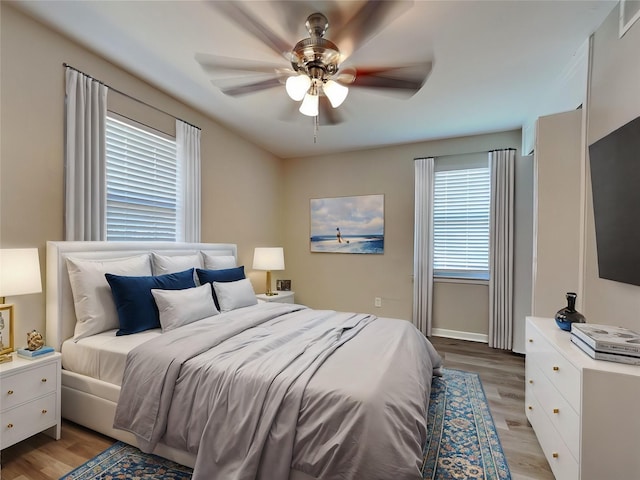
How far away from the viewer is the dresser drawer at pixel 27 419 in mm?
1708

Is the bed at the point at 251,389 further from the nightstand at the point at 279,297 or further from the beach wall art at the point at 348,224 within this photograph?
the beach wall art at the point at 348,224

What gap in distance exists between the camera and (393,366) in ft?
5.65

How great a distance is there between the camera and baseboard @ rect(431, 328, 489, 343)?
4090mm

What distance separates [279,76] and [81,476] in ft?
8.46

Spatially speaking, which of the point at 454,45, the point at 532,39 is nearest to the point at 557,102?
the point at 532,39

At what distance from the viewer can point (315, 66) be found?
6.08 ft

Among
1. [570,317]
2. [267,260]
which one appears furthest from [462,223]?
[267,260]

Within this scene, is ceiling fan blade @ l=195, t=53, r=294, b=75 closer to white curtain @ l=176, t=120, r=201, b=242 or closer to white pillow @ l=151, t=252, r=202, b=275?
white curtain @ l=176, t=120, r=201, b=242

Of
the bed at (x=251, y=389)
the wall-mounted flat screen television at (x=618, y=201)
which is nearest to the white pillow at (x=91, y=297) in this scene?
the bed at (x=251, y=389)

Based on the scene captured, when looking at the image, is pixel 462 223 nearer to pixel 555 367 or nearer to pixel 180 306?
pixel 555 367

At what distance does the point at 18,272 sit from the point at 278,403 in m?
1.75

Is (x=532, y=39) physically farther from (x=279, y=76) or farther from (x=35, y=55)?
(x=35, y=55)

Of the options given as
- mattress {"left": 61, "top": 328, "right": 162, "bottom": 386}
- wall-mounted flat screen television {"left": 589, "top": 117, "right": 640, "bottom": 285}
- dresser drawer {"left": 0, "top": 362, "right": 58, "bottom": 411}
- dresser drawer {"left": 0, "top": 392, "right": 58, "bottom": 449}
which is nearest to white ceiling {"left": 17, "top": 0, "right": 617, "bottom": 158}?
wall-mounted flat screen television {"left": 589, "top": 117, "right": 640, "bottom": 285}

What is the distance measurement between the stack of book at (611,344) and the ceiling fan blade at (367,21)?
1.78 m
